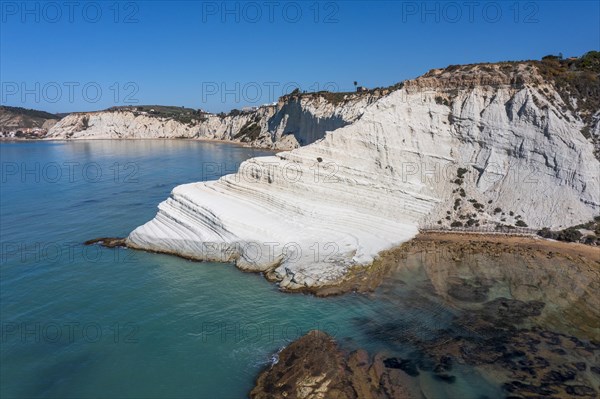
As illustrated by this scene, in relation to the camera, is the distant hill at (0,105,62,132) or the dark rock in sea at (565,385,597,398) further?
the distant hill at (0,105,62,132)

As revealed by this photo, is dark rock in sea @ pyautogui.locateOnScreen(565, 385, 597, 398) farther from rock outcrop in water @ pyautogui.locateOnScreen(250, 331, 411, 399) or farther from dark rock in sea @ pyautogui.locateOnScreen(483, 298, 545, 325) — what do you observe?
rock outcrop in water @ pyautogui.locateOnScreen(250, 331, 411, 399)

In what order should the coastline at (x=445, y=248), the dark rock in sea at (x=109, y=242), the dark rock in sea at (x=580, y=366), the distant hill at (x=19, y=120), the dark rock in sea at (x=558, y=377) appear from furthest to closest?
the distant hill at (x=19, y=120), the dark rock in sea at (x=109, y=242), the coastline at (x=445, y=248), the dark rock in sea at (x=580, y=366), the dark rock in sea at (x=558, y=377)

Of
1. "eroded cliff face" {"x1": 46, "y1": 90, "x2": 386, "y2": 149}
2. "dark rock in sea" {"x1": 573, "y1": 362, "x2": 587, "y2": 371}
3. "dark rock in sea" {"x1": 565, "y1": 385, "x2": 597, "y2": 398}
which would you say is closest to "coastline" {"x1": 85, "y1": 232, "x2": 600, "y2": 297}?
"dark rock in sea" {"x1": 573, "y1": 362, "x2": 587, "y2": 371}

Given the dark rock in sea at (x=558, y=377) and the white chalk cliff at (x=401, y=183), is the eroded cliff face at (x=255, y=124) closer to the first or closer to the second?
the white chalk cliff at (x=401, y=183)

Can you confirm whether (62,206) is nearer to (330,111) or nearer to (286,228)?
(286,228)

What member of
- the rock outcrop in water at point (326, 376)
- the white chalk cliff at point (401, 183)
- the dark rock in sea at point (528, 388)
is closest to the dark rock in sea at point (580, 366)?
the dark rock in sea at point (528, 388)

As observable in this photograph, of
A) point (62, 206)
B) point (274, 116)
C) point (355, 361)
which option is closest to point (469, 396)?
point (355, 361)
